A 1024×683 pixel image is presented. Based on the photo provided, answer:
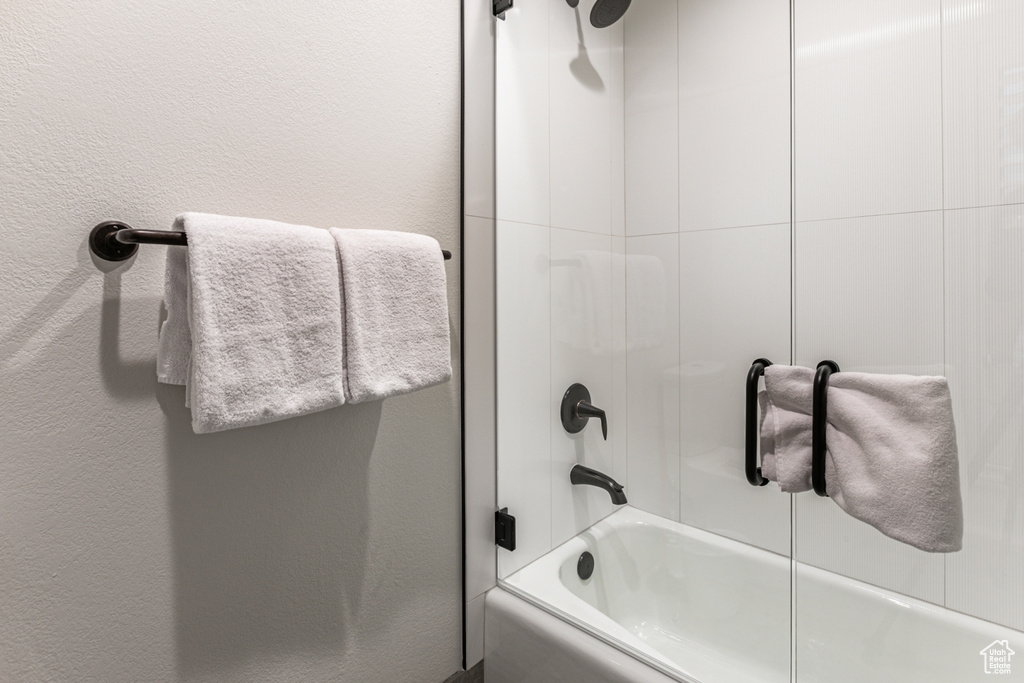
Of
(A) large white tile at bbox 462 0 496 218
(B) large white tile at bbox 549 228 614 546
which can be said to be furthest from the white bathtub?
(A) large white tile at bbox 462 0 496 218

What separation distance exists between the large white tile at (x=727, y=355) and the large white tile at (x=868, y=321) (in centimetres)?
5

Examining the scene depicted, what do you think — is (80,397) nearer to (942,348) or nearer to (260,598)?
Answer: (260,598)

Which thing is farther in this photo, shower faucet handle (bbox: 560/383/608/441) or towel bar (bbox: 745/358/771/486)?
shower faucet handle (bbox: 560/383/608/441)

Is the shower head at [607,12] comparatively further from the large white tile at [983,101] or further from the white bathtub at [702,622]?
the white bathtub at [702,622]

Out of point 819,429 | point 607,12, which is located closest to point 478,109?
point 607,12

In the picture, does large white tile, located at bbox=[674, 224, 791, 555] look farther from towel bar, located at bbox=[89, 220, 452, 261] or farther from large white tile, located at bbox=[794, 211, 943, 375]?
towel bar, located at bbox=[89, 220, 452, 261]

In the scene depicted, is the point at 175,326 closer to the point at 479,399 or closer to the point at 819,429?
the point at 479,399

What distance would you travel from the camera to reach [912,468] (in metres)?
0.82

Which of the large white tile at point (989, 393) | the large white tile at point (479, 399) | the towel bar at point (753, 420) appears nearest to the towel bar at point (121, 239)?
the large white tile at point (479, 399)

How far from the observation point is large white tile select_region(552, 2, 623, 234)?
126cm

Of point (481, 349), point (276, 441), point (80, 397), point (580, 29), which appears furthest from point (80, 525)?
point (580, 29)

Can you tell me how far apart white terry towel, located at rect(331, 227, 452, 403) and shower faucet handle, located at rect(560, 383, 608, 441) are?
1.45 feet

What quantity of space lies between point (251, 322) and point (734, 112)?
3.40 feet

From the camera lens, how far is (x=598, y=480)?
1.34 metres
